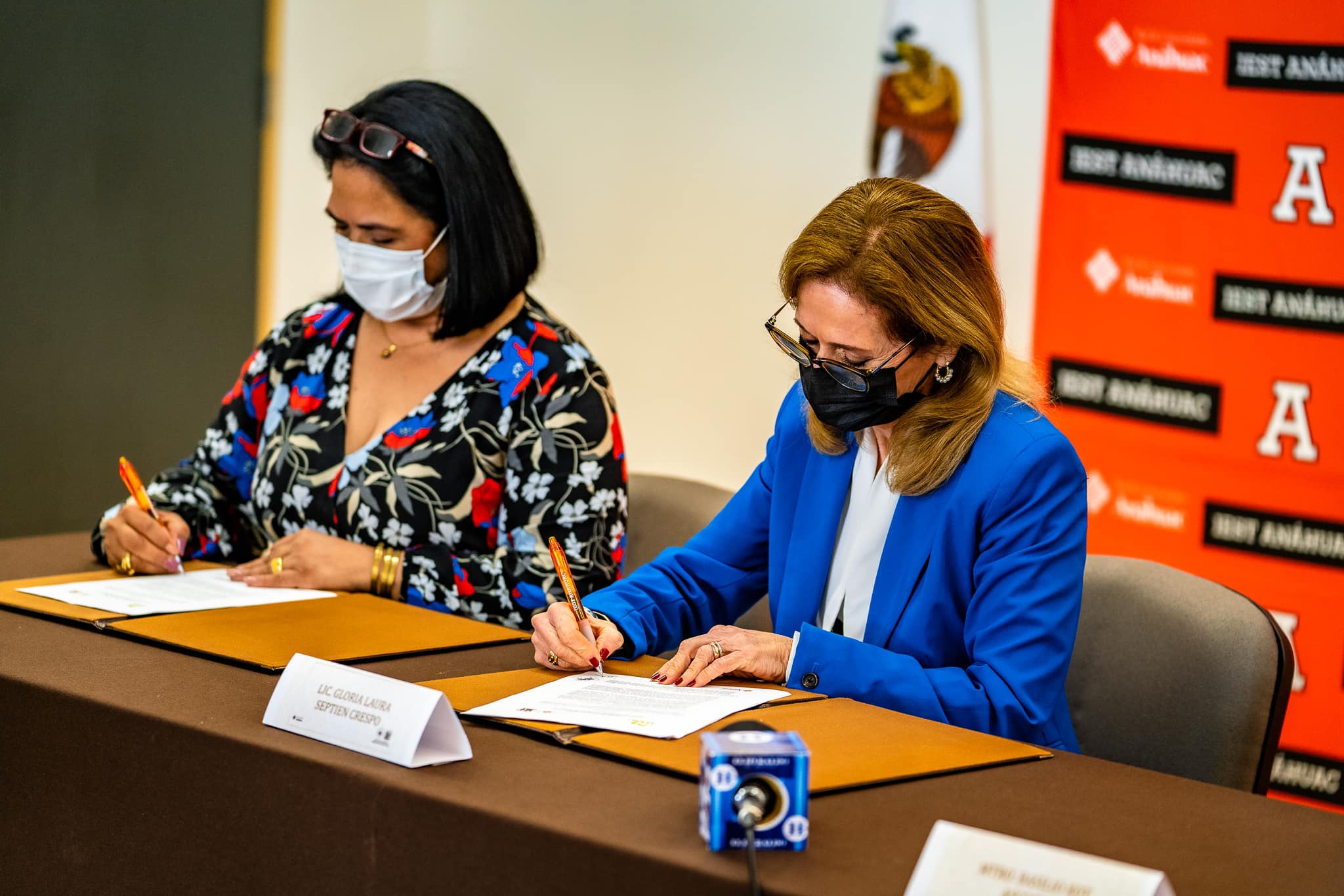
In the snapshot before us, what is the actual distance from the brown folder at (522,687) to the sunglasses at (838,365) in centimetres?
43

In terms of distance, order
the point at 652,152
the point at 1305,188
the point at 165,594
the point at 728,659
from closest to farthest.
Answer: the point at 728,659 < the point at 165,594 < the point at 1305,188 < the point at 652,152

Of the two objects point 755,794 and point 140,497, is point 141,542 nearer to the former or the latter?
point 140,497

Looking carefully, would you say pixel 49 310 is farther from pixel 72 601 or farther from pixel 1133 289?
pixel 1133 289

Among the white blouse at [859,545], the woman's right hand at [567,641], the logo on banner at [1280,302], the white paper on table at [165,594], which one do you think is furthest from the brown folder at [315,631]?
the logo on banner at [1280,302]

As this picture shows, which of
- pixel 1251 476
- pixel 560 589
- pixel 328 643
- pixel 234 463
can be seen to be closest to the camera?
pixel 328 643

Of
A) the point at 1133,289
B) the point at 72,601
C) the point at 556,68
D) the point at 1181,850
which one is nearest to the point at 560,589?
the point at 72,601

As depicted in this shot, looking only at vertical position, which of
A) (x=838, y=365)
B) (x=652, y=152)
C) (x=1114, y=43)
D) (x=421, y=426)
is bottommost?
(x=421, y=426)

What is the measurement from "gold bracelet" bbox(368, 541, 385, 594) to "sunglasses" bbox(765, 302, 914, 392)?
0.79m

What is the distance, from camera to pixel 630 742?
136cm

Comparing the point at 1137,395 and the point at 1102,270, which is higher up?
the point at 1102,270

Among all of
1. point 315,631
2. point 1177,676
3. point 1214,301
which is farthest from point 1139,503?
point 315,631

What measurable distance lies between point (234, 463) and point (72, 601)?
63 cm

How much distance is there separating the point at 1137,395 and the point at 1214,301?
0.28m

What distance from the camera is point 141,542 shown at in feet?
7.07
